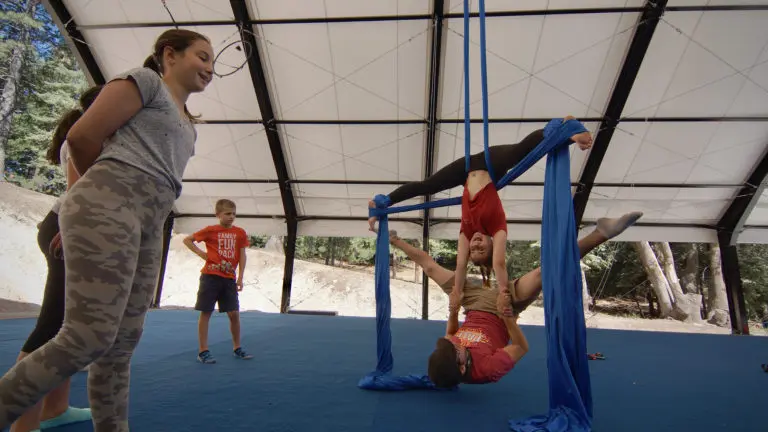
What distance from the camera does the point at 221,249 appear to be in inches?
114

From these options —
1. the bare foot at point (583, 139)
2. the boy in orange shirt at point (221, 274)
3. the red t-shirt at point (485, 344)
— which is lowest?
the red t-shirt at point (485, 344)

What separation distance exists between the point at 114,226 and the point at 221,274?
202 centimetres

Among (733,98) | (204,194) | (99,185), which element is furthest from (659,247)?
(99,185)

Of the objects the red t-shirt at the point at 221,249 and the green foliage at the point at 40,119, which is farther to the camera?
the green foliage at the point at 40,119

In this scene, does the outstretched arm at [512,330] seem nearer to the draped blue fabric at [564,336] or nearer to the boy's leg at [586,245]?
the boy's leg at [586,245]

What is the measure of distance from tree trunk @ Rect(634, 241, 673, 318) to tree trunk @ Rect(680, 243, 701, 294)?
2.03 m

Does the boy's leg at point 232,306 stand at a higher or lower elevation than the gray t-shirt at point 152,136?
lower

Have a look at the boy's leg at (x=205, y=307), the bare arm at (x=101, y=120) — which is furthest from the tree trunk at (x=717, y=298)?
the bare arm at (x=101, y=120)

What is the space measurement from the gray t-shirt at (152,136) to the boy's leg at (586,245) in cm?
157

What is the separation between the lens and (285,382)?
217cm

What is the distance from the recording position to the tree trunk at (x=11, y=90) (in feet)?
40.4

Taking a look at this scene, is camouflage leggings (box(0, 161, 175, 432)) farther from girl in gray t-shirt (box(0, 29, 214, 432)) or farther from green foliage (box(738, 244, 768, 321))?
green foliage (box(738, 244, 768, 321))

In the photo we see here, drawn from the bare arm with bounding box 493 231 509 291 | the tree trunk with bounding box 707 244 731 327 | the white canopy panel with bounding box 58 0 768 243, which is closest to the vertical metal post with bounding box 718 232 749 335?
the white canopy panel with bounding box 58 0 768 243

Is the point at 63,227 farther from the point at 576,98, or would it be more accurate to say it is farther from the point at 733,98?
the point at 733,98
